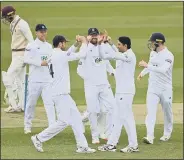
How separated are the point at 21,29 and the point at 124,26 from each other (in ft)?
27.8

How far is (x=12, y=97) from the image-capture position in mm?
16875

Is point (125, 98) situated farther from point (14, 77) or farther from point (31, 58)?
point (14, 77)

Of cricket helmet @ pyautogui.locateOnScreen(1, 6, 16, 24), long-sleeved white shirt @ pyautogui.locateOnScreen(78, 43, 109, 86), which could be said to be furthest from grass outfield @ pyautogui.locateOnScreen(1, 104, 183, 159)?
cricket helmet @ pyautogui.locateOnScreen(1, 6, 16, 24)

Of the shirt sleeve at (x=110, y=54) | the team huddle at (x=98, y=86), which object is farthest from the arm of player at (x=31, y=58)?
the shirt sleeve at (x=110, y=54)

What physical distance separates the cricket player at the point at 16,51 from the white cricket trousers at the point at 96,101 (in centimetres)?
293

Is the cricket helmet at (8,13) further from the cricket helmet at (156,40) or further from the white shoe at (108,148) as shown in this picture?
the white shoe at (108,148)

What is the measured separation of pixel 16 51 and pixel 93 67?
3.40 m

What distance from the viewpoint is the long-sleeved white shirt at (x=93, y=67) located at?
13633 millimetres

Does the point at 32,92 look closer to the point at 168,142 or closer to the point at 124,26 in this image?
the point at 168,142

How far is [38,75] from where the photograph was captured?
1467 centimetres

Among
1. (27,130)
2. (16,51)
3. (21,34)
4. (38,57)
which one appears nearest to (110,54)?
(38,57)

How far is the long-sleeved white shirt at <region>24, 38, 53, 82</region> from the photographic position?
14523mm

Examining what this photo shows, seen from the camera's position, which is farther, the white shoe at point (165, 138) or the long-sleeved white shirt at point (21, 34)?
the long-sleeved white shirt at point (21, 34)

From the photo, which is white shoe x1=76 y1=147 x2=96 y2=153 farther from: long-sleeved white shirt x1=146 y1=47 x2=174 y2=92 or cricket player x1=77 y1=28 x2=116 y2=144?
long-sleeved white shirt x1=146 y1=47 x2=174 y2=92
